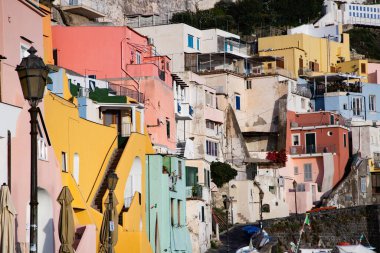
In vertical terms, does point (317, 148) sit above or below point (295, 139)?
below

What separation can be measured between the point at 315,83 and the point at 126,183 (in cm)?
5069

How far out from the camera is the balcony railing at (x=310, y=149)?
80.5 metres

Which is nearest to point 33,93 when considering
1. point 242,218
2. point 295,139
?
point 242,218

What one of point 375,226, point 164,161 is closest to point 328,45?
point 375,226

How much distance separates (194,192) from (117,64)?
864 centimetres

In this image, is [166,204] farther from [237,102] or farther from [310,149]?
[310,149]

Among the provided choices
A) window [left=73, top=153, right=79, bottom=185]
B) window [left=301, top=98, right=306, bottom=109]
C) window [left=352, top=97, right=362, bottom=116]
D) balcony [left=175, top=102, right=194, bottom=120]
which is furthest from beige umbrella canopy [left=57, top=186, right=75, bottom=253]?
window [left=352, top=97, right=362, bottom=116]

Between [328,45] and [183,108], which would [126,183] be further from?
[328,45]

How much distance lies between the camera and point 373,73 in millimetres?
101812

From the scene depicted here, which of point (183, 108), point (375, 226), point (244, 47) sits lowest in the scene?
point (375, 226)

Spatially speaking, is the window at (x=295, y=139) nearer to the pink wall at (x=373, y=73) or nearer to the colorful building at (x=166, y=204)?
the pink wall at (x=373, y=73)

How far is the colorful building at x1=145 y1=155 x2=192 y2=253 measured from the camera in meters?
46.0

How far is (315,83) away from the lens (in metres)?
92.0

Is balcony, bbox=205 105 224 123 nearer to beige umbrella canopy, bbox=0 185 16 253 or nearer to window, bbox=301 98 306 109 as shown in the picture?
window, bbox=301 98 306 109
